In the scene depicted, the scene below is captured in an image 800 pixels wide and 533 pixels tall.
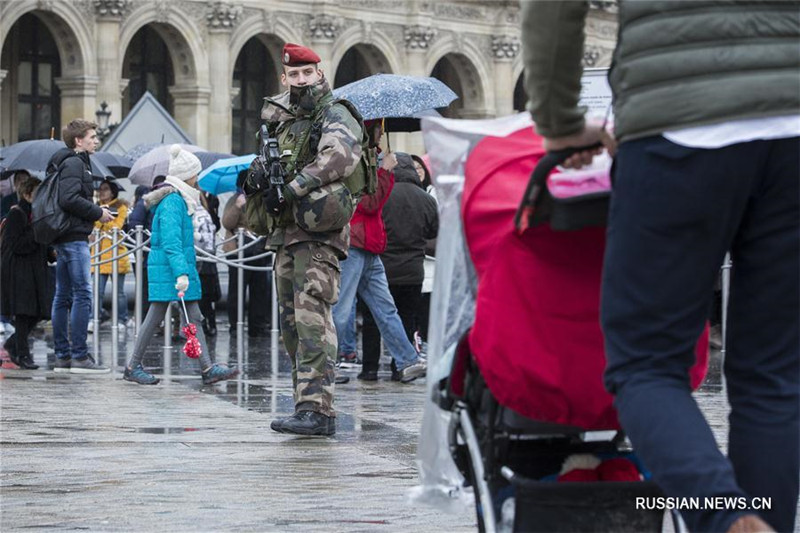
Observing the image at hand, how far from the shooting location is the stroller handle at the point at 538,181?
3518mm

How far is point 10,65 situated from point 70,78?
78.6 inches

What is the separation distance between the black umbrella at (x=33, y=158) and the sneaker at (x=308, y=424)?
11.5 m

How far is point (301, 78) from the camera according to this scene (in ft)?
25.6

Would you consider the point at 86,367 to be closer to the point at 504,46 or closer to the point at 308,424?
the point at 308,424

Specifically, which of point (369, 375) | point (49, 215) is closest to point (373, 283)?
point (369, 375)

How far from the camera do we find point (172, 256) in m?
11.2

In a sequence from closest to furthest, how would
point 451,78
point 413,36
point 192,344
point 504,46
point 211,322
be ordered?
point 192,344 < point 211,322 < point 413,36 < point 504,46 < point 451,78

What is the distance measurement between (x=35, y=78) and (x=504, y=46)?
Result: 15148 mm

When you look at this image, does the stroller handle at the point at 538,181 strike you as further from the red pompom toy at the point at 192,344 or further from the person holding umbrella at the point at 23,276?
the person holding umbrella at the point at 23,276

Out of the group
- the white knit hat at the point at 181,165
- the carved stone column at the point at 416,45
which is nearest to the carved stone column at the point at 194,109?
the carved stone column at the point at 416,45

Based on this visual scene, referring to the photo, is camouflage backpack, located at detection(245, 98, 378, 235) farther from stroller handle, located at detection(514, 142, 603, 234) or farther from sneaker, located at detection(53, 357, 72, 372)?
sneaker, located at detection(53, 357, 72, 372)

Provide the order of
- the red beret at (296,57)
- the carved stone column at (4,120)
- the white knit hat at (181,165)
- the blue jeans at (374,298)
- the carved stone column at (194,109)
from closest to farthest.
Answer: the red beret at (296,57)
the blue jeans at (374,298)
the white knit hat at (181,165)
the carved stone column at (4,120)
the carved stone column at (194,109)

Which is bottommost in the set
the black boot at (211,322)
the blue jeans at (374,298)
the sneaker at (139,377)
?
the black boot at (211,322)

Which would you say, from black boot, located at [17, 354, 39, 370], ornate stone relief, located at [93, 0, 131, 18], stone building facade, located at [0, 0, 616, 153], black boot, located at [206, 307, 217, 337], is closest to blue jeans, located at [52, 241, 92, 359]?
black boot, located at [17, 354, 39, 370]
